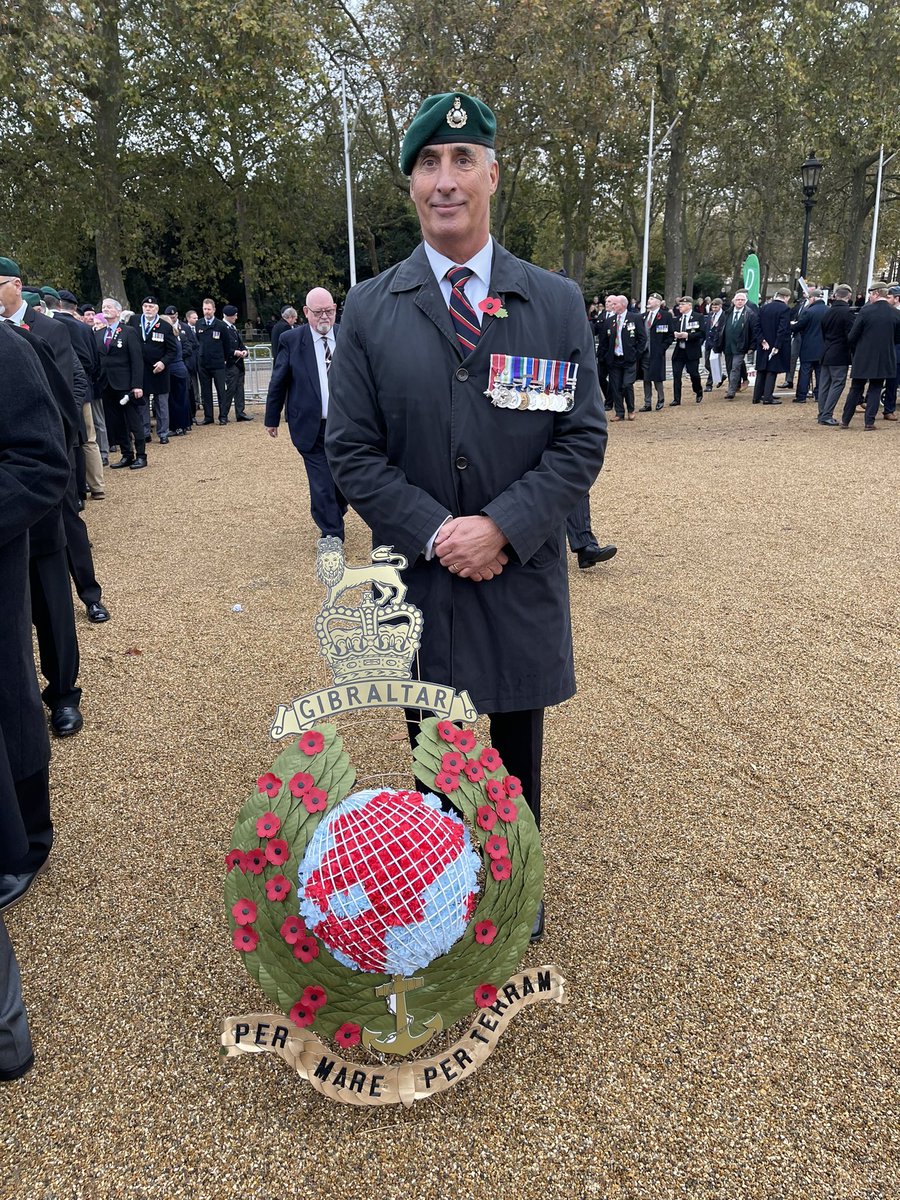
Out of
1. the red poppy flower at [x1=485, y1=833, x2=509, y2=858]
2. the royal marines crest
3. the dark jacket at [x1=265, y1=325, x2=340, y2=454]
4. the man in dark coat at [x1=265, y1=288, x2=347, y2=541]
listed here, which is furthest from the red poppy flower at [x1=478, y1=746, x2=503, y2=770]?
the dark jacket at [x1=265, y1=325, x2=340, y2=454]

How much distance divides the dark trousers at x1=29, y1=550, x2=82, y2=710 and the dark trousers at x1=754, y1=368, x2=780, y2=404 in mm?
14350

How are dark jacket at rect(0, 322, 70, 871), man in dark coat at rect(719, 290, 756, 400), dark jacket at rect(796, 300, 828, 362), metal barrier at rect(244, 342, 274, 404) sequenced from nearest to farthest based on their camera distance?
dark jacket at rect(0, 322, 70, 871)
dark jacket at rect(796, 300, 828, 362)
man in dark coat at rect(719, 290, 756, 400)
metal barrier at rect(244, 342, 274, 404)

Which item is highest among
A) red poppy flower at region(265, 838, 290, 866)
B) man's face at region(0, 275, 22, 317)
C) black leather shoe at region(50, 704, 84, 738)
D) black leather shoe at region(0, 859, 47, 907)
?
man's face at region(0, 275, 22, 317)

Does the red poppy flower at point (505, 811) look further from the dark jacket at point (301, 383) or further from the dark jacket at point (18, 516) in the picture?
the dark jacket at point (301, 383)

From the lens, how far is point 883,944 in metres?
2.63

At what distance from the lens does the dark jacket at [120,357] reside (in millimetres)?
10961

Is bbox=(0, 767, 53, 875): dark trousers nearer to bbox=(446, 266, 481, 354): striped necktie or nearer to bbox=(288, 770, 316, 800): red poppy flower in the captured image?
bbox=(288, 770, 316, 800): red poppy flower

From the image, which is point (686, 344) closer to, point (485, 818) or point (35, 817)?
point (35, 817)

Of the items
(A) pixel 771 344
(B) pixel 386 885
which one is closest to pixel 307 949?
(B) pixel 386 885

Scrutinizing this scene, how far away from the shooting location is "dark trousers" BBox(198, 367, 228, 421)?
51.7 ft

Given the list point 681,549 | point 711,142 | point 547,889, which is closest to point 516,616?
point 547,889

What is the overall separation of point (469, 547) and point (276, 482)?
9.00 meters

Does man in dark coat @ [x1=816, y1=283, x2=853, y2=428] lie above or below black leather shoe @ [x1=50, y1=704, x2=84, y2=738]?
above

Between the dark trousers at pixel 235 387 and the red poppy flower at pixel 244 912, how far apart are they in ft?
50.8
